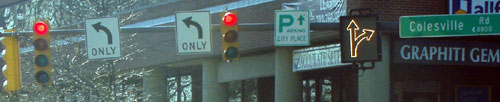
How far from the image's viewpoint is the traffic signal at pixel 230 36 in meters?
15.5

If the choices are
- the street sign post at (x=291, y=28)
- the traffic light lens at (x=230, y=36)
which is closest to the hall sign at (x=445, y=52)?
Answer: the street sign post at (x=291, y=28)

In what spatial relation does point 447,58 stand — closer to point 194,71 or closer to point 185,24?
point 185,24

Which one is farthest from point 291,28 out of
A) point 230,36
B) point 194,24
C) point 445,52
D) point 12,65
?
point 445,52

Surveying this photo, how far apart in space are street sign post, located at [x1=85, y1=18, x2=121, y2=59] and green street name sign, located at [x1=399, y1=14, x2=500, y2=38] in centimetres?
521

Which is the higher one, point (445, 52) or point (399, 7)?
point (399, 7)

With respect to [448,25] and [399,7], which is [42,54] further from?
[399,7]

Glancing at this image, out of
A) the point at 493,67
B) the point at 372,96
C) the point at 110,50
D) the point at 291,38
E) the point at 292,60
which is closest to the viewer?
the point at 291,38

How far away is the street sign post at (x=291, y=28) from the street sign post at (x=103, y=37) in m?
3.09

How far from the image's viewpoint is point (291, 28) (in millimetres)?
15875

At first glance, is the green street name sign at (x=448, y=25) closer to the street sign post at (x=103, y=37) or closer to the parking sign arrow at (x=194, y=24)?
the parking sign arrow at (x=194, y=24)

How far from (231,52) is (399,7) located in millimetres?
5752

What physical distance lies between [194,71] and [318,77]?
311 inches

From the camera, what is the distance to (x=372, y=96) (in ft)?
66.0

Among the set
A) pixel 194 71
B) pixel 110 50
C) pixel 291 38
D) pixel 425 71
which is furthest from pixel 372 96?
pixel 194 71
